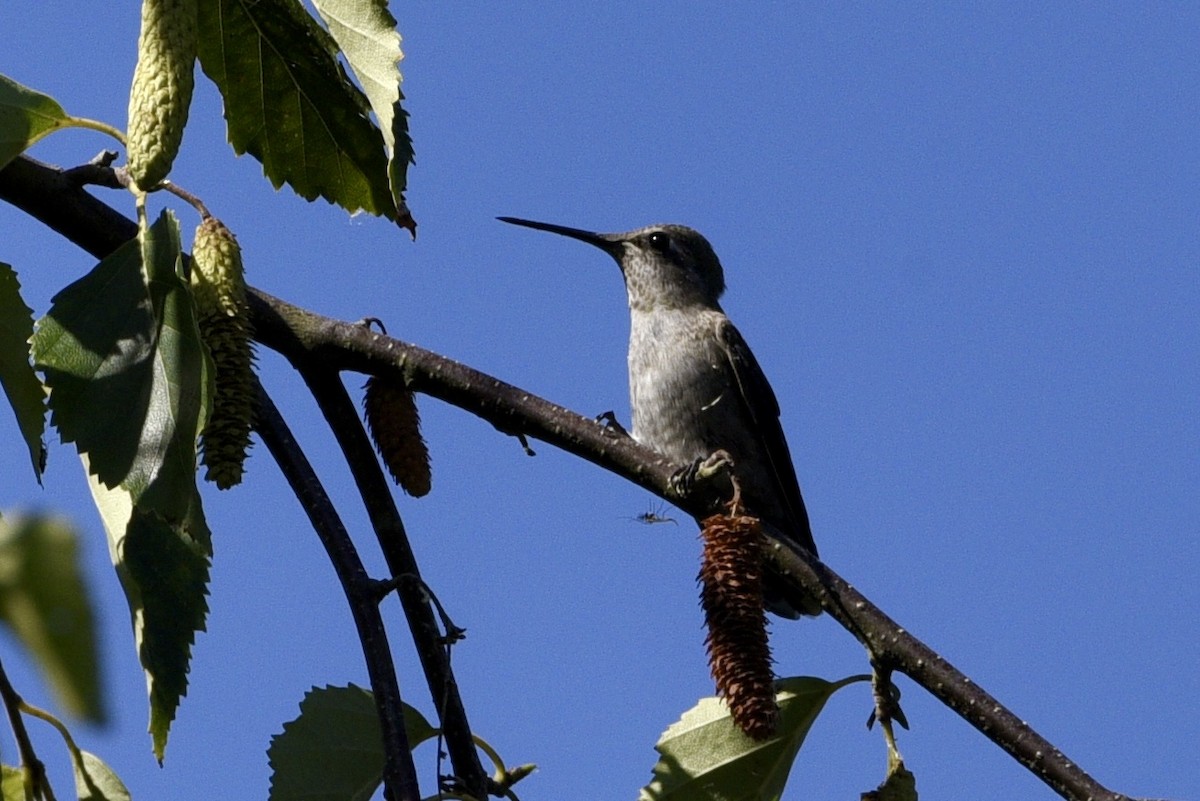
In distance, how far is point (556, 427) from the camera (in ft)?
10.8

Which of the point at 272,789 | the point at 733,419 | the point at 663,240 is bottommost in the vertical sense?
the point at 272,789

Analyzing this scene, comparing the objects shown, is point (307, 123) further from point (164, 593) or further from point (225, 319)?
point (164, 593)

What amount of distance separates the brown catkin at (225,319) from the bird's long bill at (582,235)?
5679mm

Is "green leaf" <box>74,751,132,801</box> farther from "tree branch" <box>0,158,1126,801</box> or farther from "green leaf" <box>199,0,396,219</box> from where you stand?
"green leaf" <box>199,0,396,219</box>

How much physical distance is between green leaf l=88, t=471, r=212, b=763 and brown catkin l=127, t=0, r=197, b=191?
58 cm

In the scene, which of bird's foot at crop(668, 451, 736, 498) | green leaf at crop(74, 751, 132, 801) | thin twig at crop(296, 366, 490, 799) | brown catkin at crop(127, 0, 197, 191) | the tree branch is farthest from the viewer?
bird's foot at crop(668, 451, 736, 498)

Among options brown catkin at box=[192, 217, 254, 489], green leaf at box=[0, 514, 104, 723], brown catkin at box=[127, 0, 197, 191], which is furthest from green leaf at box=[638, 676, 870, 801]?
green leaf at box=[0, 514, 104, 723]

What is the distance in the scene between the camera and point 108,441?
2424 mm

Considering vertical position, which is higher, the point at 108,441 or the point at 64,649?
the point at 108,441

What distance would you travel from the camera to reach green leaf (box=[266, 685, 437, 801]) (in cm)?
347

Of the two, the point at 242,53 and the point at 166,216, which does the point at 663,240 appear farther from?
the point at 166,216

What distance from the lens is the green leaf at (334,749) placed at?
347 centimetres

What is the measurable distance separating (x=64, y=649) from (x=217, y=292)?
2125mm

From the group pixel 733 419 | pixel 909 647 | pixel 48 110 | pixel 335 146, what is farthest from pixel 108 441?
pixel 733 419
